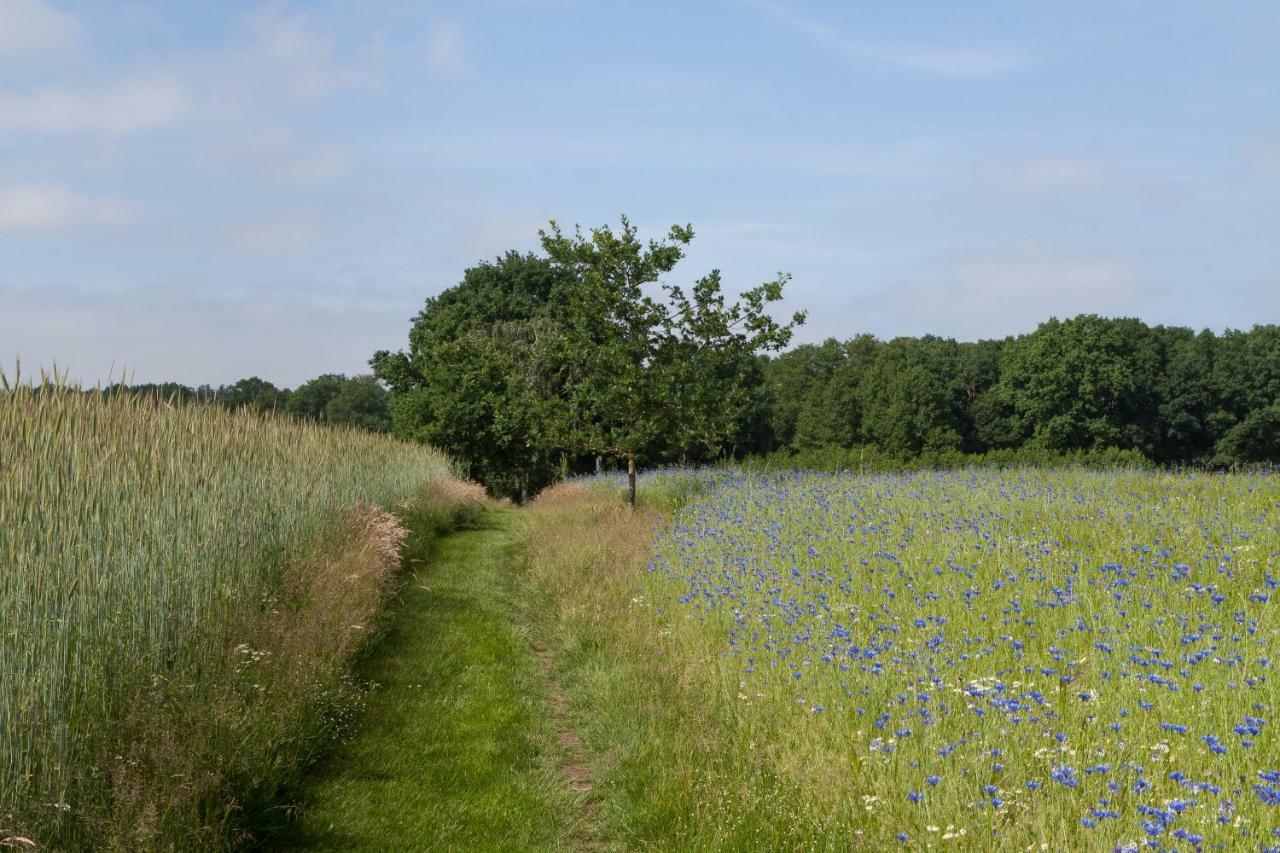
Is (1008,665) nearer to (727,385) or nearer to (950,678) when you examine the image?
(950,678)

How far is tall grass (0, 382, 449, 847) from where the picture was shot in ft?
13.0

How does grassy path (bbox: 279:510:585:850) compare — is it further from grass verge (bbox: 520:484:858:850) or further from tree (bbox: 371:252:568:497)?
tree (bbox: 371:252:568:497)

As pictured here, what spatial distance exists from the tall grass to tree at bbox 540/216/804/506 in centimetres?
953

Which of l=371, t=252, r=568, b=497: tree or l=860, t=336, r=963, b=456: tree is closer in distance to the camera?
l=371, t=252, r=568, b=497: tree

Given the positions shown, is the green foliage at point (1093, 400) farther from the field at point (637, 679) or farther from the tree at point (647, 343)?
the field at point (637, 679)

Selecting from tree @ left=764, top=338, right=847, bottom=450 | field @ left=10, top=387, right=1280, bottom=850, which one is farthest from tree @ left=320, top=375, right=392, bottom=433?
field @ left=10, top=387, right=1280, bottom=850

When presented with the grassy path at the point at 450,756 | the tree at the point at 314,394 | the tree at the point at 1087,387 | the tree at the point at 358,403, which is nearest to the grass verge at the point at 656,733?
the grassy path at the point at 450,756

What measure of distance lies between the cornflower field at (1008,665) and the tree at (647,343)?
691 centimetres

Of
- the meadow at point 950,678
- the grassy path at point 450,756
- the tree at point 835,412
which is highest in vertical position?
the tree at point 835,412

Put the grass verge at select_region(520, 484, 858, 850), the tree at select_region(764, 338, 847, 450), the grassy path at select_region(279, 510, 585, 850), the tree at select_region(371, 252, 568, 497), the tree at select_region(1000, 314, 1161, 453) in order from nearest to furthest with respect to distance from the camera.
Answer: the grass verge at select_region(520, 484, 858, 850), the grassy path at select_region(279, 510, 585, 850), the tree at select_region(371, 252, 568, 497), the tree at select_region(1000, 314, 1161, 453), the tree at select_region(764, 338, 847, 450)

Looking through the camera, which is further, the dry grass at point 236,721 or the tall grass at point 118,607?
the dry grass at point 236,721

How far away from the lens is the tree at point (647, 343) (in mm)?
17062

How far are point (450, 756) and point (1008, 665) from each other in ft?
14.0

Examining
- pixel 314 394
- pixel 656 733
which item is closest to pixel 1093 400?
pixel 656 733
